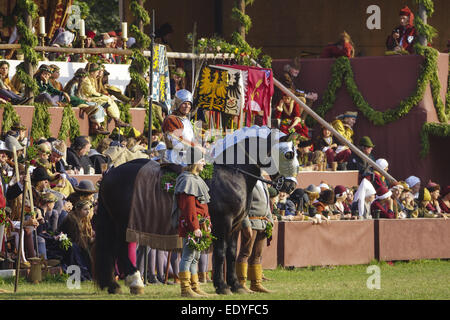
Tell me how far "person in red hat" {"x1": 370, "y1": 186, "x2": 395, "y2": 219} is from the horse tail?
7.37m

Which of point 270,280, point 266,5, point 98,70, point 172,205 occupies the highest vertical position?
point 266,5

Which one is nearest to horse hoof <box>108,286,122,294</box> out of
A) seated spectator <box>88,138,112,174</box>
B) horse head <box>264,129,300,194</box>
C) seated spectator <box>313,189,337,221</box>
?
horse head <box>264,129,300,194</box>

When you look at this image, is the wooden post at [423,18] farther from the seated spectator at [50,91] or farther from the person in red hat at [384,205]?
the seated spectator at [50,91]

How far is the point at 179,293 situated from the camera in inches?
586

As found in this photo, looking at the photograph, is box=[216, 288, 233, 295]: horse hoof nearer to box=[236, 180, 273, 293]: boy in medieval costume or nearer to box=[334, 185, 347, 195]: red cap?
box=[236, 180, 273, 293]: boy in medieval costume

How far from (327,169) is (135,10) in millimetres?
5107

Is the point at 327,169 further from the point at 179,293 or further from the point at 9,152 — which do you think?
the point at 179,293

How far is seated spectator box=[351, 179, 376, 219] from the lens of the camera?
2128 cm

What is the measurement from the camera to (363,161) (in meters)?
24.8

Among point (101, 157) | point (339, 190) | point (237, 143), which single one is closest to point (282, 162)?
point (237, 143)

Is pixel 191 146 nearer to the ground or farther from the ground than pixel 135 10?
nearer to the ground

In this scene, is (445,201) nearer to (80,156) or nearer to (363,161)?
(363,161)

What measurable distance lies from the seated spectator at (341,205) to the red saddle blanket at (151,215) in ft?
20.6

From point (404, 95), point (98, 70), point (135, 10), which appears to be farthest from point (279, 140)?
point (404, 95)
